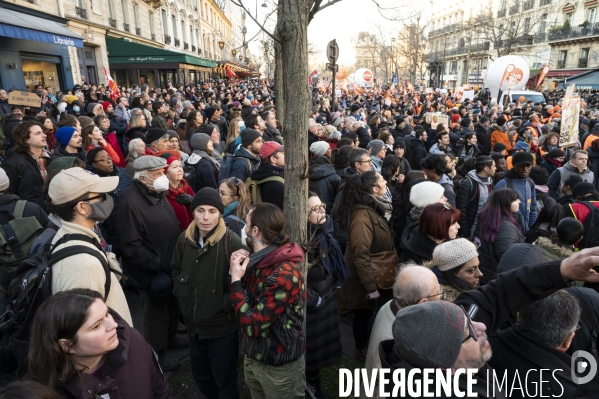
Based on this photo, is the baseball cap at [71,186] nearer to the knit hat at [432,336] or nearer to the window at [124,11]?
the knit hat at [432,336]

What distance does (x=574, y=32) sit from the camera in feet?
120

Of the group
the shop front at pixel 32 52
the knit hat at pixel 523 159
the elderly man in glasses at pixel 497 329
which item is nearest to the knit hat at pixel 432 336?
the elderly man in glasses at pixel 497 329

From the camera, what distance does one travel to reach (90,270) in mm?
1950

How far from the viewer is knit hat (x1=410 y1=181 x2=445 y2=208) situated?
3418mm

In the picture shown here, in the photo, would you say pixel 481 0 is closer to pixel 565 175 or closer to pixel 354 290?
pixel 565 175

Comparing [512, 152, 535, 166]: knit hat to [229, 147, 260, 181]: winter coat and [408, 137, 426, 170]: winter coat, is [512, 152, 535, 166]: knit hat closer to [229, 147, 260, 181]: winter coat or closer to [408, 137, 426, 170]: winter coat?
[408, 137, 426, 170]: winter coat


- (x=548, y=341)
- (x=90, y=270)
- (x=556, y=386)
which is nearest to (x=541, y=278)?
(x=548, y=341)

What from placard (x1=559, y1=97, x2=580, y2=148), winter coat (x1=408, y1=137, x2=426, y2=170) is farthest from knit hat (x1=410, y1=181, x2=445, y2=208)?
placard (x1=559, y1=97, x2=580, y2=148)

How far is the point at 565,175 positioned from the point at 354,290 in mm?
3892

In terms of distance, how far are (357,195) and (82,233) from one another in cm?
219

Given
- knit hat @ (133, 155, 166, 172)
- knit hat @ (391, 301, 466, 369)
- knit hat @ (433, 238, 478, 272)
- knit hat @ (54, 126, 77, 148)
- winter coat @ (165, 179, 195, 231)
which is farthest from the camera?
knit hat @ (54, 126, 77, 148)

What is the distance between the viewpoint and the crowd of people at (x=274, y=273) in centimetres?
154

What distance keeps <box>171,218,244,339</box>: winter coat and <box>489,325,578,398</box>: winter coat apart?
1.67 m

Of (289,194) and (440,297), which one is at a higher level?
(289,194)
